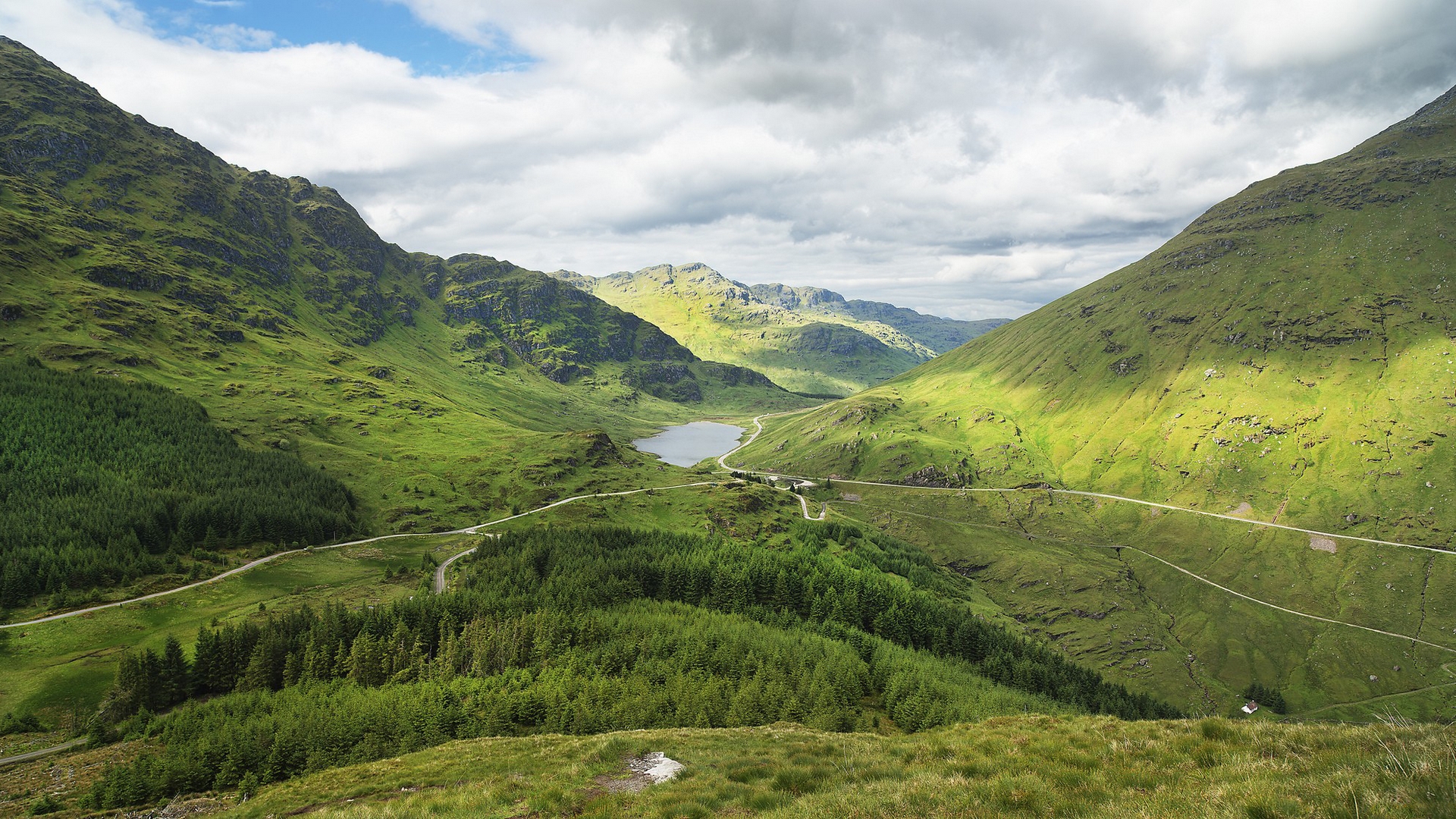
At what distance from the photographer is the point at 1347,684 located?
164500 millimetres

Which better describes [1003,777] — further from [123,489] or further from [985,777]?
[123,489]

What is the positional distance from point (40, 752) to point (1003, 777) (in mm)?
93074

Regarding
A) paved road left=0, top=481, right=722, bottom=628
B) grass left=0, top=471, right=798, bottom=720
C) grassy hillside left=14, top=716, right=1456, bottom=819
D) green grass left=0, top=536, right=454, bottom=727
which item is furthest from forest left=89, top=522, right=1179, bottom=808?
paved road left=0, top=481, right=722, bottom=628

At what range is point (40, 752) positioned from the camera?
58.4 m

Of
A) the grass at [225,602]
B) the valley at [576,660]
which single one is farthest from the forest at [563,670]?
the grass at [225,602]

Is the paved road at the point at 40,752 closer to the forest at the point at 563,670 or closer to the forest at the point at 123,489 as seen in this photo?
the forest at the point at 563,670

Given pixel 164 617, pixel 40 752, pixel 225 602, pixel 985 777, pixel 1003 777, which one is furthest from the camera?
pixel 225 602

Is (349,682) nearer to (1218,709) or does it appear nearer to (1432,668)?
(1218,709)

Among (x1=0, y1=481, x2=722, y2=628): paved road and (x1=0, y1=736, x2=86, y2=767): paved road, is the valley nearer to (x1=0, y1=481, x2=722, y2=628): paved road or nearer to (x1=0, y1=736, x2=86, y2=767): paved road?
(x1=0, y1=481, x2=722, y2=628): paved road

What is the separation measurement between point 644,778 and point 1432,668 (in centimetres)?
25346

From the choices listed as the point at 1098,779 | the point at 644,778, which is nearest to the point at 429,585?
the point at 644,778

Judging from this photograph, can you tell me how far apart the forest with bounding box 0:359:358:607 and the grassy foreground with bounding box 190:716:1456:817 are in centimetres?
12306

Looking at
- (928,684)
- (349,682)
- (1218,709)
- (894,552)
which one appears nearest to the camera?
(349,682)

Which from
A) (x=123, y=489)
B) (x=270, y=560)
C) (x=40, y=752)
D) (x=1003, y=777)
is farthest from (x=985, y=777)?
(x=123, y=489)
